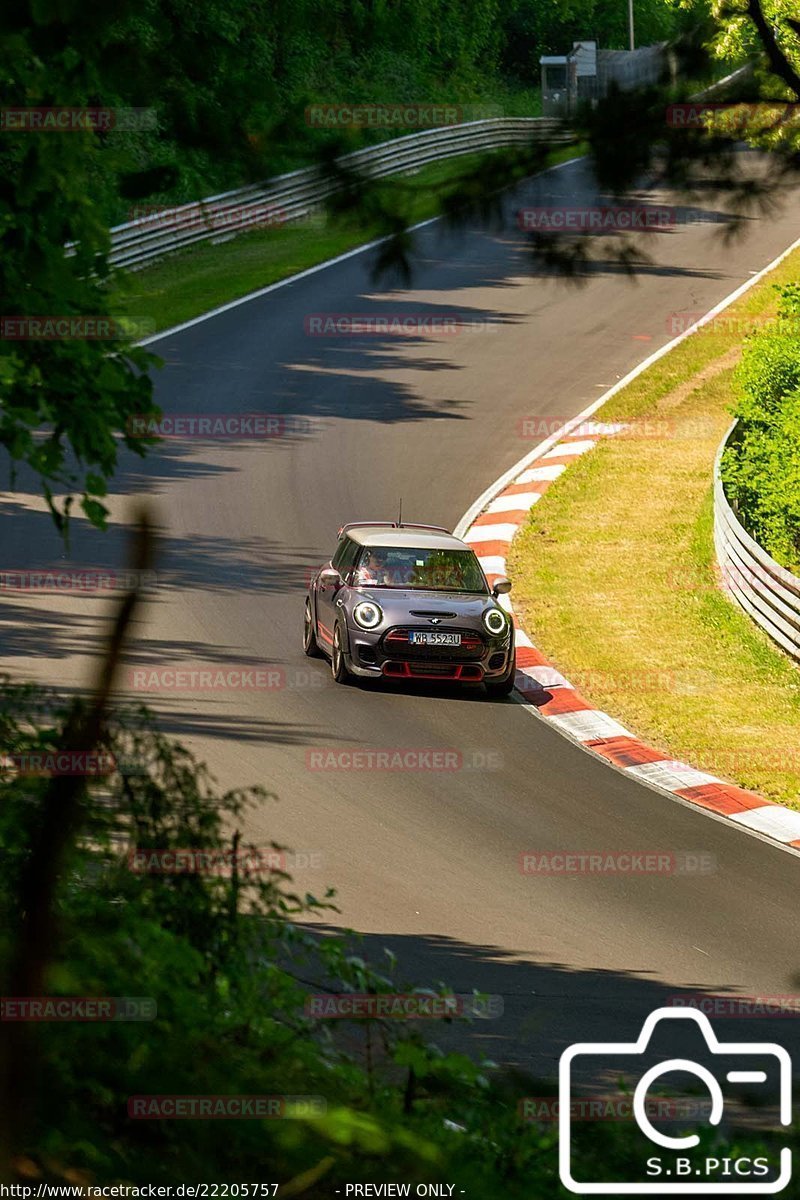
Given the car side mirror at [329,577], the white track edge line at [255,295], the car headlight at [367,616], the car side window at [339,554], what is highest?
the white track edge line at [255,295]

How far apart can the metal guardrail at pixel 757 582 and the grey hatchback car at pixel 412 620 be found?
11.0ft

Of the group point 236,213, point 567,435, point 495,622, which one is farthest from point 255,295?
point 495,622

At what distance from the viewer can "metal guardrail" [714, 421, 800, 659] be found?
17297 millimetres

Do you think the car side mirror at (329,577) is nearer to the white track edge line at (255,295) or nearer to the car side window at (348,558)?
the car side window at (348,558)

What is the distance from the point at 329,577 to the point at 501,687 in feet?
7.23

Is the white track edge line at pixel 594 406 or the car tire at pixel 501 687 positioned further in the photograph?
the white track edge line at pixel 594 406

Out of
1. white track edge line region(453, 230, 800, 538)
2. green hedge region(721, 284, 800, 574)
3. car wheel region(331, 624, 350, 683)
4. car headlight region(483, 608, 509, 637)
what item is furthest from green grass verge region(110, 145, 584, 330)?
car headlight region(483, 608, 509, 637)

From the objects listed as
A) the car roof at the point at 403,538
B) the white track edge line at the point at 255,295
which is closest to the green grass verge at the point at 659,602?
the car roof at the point at 403,538

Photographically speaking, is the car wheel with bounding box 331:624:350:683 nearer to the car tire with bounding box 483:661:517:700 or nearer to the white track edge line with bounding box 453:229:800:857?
the car tire with bounding box 483:661:517:700

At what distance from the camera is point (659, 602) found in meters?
19.7

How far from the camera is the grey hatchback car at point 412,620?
1560 centimetres

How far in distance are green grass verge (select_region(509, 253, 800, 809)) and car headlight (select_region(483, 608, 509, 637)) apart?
1249mm

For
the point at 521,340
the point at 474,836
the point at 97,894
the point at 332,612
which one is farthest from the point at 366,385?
the point at 97,894

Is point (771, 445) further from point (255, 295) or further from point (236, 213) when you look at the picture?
point (236, 213)
